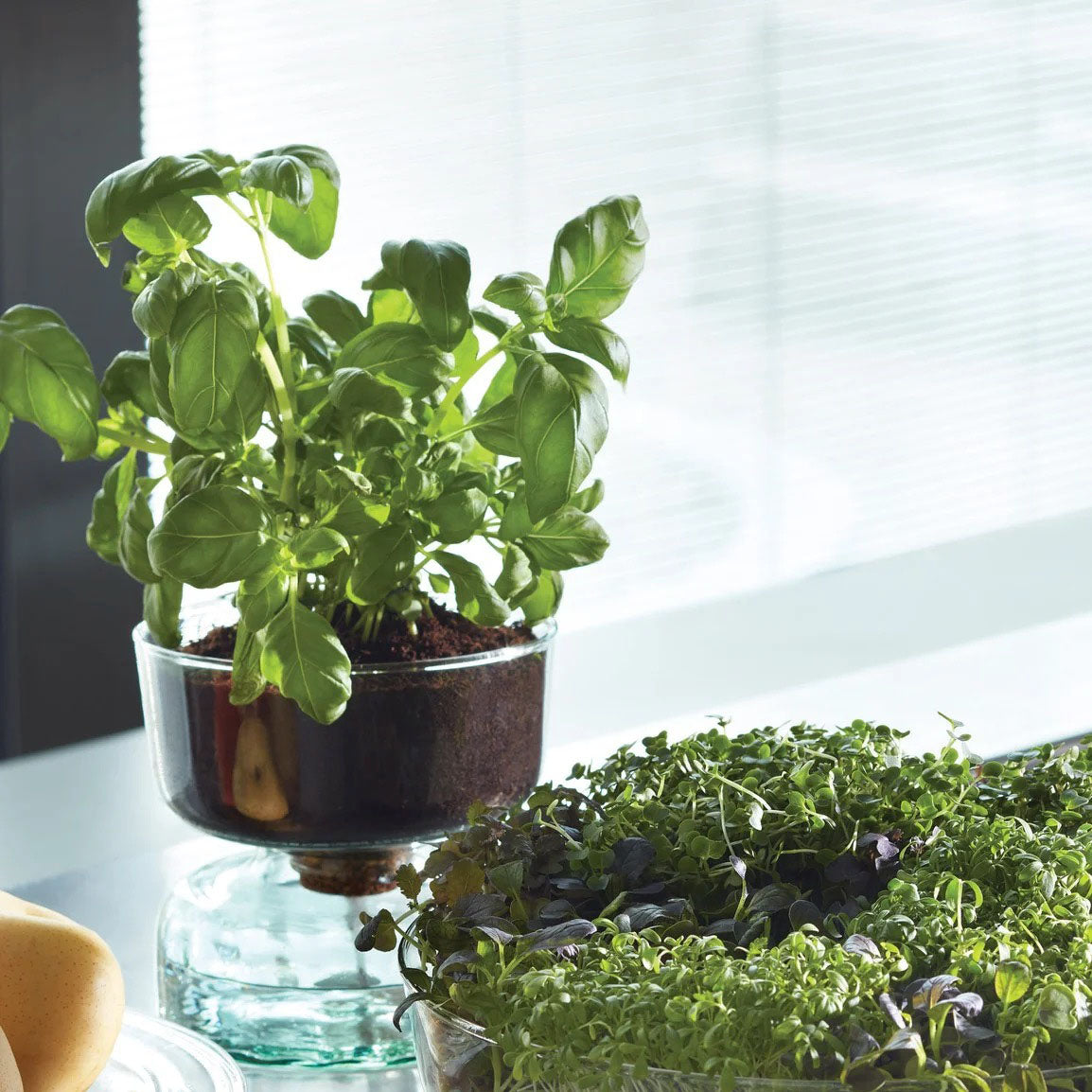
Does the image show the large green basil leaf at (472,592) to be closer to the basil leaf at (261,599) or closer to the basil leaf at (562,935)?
the basil leaf at (261,599)

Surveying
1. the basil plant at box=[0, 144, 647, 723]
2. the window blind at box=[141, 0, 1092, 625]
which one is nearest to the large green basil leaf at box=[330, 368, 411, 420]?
the basil plant at box=[0, 144, 647, 723]

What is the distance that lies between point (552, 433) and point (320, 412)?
12 centimetres

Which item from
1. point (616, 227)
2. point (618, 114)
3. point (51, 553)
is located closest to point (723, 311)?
point (618, 114)

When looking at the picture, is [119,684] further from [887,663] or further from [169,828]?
[887,663]

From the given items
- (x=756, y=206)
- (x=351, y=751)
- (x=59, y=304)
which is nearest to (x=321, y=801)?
(x=351, y=751)

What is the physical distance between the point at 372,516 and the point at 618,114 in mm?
1415

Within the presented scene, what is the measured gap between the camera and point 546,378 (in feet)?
2.02

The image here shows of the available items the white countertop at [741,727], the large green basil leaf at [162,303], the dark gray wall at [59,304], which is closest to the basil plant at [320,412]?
the large green basil leaf at [162,303]

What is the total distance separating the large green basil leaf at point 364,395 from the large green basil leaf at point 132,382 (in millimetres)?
121

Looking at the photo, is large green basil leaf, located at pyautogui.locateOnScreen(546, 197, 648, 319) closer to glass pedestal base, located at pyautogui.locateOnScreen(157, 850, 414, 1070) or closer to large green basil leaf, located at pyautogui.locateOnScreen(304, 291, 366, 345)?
large green basil leaf, located at pyautogui.locateOnScreen(304, 291, 366, 345)

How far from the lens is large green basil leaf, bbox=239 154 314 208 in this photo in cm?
60

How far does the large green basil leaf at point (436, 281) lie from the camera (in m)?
0.65

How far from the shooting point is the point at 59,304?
1.46m

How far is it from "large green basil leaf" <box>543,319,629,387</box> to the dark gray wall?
3.03 ft
